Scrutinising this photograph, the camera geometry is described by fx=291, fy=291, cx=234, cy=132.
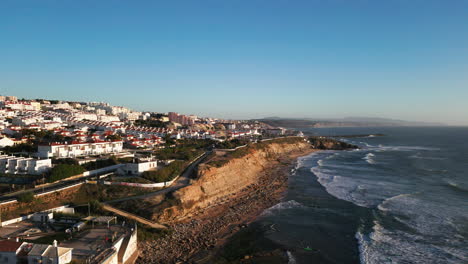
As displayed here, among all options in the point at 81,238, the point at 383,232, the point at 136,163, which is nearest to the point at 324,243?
the point at 383,232

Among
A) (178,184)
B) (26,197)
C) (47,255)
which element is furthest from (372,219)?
(26,197)

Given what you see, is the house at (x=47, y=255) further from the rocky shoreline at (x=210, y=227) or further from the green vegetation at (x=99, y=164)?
the green vegetation at (x=99, y=164)

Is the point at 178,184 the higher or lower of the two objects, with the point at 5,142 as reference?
lower

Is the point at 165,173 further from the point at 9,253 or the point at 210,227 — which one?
the point at 9,253

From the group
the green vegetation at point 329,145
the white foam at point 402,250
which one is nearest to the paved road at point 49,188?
the white foam at point 402,250

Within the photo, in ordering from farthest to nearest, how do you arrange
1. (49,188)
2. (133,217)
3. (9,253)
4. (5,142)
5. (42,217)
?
(5,142), (49,188), (133,217), (42,217), (9,253)

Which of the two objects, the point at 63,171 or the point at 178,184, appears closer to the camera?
the point at 63,171

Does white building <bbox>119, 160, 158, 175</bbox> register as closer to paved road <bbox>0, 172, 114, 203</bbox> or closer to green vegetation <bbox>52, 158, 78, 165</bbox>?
paved road <bbox>0, 172, 114, 203</bbox>
